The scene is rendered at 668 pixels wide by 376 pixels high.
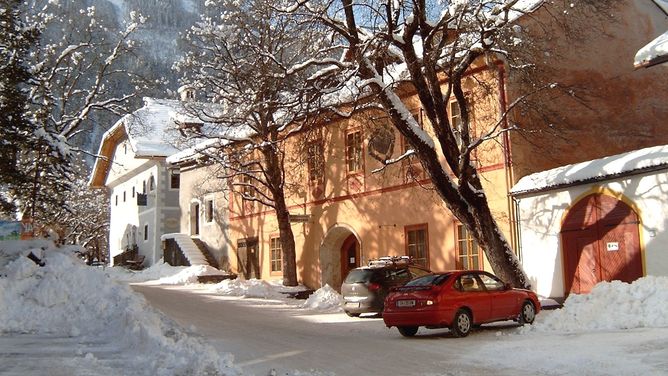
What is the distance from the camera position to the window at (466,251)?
70.6 ft

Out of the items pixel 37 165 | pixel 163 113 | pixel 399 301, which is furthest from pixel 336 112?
pixel 163 113

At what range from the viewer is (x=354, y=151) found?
2698cm

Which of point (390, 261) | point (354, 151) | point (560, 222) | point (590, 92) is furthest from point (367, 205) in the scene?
point (590, 92)

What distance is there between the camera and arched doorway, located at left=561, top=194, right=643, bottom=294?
57.4 feet

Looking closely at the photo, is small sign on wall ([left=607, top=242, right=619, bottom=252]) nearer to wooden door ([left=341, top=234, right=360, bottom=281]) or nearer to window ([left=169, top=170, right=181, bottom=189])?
wooden door ([left=341, top=234, right=360, bottom=281])

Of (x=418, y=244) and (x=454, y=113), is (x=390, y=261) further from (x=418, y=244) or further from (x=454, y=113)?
(x=454, y=113)

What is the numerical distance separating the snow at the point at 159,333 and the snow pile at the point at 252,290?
901cm

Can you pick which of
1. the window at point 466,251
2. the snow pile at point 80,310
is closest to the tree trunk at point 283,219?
the window at point 466,251

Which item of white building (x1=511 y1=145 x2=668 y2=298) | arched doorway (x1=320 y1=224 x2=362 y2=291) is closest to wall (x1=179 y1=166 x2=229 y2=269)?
arched doorway (x1=320 y1=224 x2=362 y2=291)

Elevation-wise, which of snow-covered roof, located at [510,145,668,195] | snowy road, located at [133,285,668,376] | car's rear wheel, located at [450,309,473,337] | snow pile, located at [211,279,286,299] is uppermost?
snow-covered roof, located at [510,145,668,195]

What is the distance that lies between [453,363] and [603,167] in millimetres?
9720

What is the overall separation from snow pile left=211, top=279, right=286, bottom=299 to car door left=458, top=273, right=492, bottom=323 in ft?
40.9

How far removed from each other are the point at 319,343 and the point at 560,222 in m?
9.19

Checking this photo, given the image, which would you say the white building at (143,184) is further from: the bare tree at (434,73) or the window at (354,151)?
the bare tree at (434,73)
